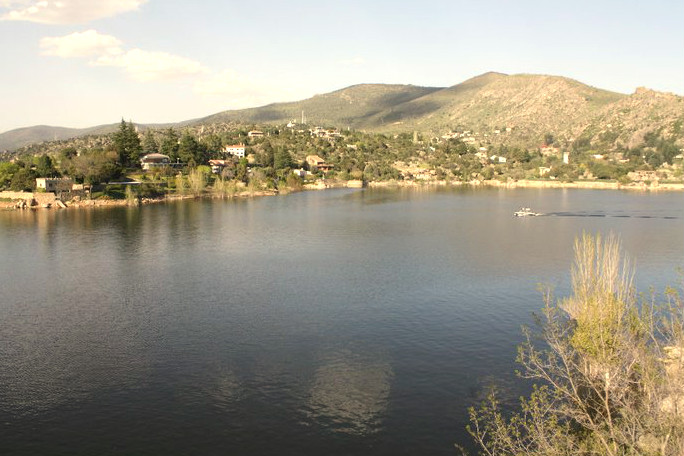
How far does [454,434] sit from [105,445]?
15837 mm

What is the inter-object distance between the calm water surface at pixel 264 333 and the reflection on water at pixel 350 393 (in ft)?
0.37

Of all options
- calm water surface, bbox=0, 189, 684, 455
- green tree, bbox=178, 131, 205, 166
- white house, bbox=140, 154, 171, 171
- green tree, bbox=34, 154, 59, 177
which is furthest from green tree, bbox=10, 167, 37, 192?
green tree, bbox=178, 131, 205, 166

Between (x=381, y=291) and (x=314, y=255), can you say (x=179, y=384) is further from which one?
(x=314, y=255)

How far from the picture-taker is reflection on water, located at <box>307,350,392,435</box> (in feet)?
83.9

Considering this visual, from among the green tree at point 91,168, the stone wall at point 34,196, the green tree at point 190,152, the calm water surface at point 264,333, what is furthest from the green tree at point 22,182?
the green tree at point 190,152

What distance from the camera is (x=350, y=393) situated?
2831cm

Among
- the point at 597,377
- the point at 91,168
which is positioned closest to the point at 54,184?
the point at 91,168

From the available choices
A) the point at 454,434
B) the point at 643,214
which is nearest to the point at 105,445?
the point at 454,434

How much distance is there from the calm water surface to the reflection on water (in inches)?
4.4

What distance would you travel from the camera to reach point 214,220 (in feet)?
332

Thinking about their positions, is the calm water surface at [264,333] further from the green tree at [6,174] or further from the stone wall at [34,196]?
the green tree at [6,174]

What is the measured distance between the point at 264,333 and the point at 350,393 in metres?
10.8

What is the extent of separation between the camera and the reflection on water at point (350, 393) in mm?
25573

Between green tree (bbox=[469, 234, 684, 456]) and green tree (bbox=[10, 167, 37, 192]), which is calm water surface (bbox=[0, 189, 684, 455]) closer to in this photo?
green tree (bbox=[469, 234, 684, 456])
